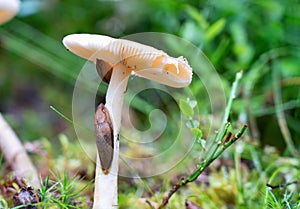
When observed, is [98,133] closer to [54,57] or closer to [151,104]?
[151,104]

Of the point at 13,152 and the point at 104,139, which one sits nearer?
the point at 104,139

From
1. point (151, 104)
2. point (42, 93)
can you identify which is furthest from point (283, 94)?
point (42, 93)

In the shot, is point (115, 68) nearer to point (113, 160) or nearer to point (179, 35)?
point (113, 160)

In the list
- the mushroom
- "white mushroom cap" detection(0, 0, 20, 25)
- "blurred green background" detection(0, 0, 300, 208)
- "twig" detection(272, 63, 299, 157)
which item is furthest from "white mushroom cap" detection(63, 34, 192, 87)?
"twig" detection(272, 63, 299, 157)

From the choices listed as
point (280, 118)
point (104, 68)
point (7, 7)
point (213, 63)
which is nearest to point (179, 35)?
point (213, 63)

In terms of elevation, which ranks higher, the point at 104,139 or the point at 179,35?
the point at 179,35

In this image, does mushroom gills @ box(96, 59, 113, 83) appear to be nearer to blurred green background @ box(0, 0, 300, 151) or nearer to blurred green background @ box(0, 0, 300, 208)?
blurred green background @ box(0, 0, 300, 208)
